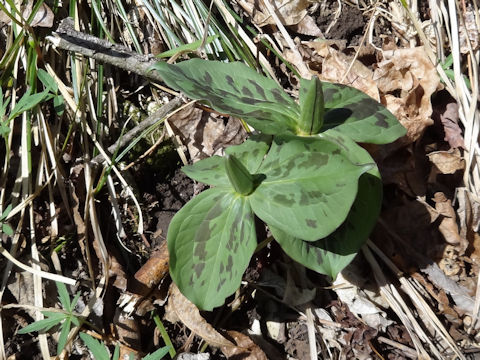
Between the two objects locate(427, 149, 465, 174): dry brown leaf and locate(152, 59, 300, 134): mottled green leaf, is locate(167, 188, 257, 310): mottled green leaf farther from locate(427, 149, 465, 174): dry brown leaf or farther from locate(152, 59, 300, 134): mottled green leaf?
locate(427, 149, 465, 174): dry brown leaf

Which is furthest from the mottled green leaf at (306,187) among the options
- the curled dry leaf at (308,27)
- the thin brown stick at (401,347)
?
the curled dry leaf at (308,27)

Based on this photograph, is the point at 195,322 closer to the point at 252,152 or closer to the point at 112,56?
the point at 252,152

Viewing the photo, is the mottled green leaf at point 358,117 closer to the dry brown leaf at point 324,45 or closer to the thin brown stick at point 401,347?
the dry brown leaf at point 324,45

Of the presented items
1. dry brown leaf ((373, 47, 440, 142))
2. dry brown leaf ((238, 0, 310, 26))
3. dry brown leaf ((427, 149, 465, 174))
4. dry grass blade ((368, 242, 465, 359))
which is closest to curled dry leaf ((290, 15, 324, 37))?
dry brown leaf ((238, 0, 310, 26))

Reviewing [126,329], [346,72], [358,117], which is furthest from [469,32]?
[126,329]

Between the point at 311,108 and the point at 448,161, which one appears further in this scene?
the point at 448,161
